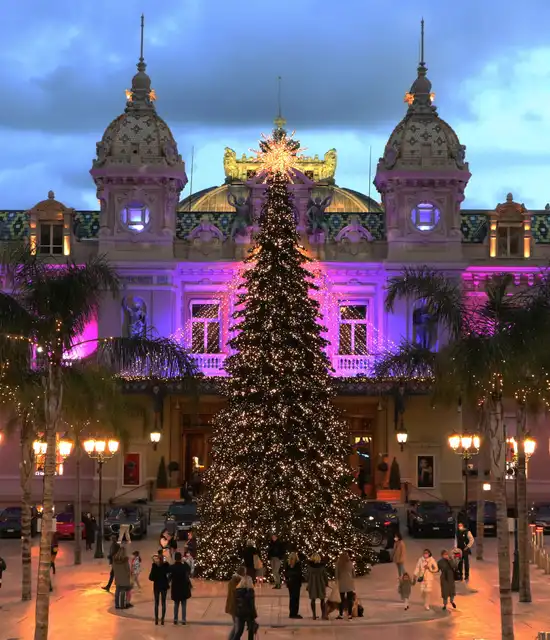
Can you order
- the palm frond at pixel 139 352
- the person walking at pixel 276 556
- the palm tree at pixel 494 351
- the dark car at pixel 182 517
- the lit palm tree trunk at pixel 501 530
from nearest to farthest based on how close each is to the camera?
the lit palm tree trunk at pixel 501 530 → the palm tree at pixel 494 351 → the palm frond at pixel 139 352 → the person walking at pixel 276 556 → the dark car at pixel 182 517

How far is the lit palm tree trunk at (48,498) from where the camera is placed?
87.3ft

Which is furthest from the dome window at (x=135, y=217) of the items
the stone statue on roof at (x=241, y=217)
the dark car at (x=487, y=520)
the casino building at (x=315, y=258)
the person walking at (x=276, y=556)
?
the person walking at (x=276, y=556)

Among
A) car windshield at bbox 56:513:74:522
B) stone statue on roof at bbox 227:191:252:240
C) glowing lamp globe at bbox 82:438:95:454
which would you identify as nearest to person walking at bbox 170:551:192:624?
glowing lamp globe at bbox 82:438:95:454

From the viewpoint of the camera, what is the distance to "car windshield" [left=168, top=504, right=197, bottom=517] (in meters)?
51.6

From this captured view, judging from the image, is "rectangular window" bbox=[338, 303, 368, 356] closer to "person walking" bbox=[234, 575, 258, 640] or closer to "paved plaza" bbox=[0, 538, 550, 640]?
"paved plaza" bbox=[0, 538, 550, 640]

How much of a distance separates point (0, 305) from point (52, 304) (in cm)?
115

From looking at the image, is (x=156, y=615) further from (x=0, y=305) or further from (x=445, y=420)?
(x=445, y=420)

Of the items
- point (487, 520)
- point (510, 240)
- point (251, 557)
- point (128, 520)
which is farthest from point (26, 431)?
point (510, 240)

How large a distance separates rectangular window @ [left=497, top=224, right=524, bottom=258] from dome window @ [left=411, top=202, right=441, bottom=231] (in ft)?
11.1

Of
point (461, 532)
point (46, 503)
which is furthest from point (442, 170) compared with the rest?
point (46, 503)

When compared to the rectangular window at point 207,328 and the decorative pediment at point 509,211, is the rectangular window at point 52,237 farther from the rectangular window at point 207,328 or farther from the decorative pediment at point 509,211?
the decorative pediment at point 509,211

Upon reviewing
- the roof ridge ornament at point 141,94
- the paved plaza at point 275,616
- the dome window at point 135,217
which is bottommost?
the paved plaza at point 275,616

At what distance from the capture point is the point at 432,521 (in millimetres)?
52281

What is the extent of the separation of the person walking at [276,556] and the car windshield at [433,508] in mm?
16926
